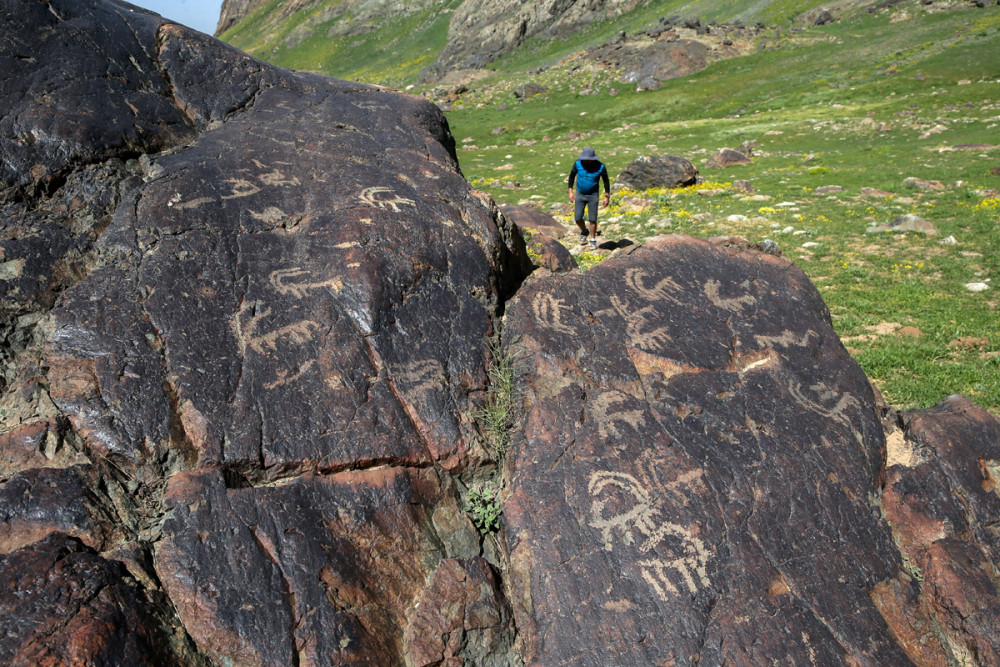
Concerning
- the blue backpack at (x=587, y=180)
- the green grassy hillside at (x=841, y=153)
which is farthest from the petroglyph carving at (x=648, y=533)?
the blue backpack at (x=587, y=180)

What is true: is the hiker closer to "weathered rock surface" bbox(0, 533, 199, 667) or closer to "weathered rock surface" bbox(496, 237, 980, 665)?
"weathered rock surface" bbox(496, 237, 980, 665)

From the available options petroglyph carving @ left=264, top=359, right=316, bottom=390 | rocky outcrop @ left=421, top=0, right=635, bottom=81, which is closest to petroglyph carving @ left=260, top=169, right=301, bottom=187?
petroglyph carving @ left=264, top=359, right=316, bottom=390

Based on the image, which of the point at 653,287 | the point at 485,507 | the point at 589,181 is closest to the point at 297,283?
the point at 485,507

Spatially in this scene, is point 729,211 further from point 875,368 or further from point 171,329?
point 171,329

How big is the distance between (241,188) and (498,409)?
2.82 metres

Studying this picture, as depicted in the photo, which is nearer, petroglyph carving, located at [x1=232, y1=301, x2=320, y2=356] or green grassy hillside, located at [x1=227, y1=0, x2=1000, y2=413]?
petroglyph carving, located at [x1=232, y1=301, x2=320, y2=356]

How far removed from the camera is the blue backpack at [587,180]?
10.4m

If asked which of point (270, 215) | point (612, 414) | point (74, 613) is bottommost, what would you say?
point (612, 414)

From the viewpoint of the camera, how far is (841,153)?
19406mm

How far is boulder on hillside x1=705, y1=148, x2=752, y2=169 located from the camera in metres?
19.2

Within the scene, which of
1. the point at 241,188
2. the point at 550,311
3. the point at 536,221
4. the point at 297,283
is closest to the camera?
the point at 297,283

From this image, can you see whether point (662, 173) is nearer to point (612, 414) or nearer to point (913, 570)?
point (612, 414)

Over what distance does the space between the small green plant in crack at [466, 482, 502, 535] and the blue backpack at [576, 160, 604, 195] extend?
746 centimetres

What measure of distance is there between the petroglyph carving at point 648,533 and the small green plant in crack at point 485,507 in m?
0.60
